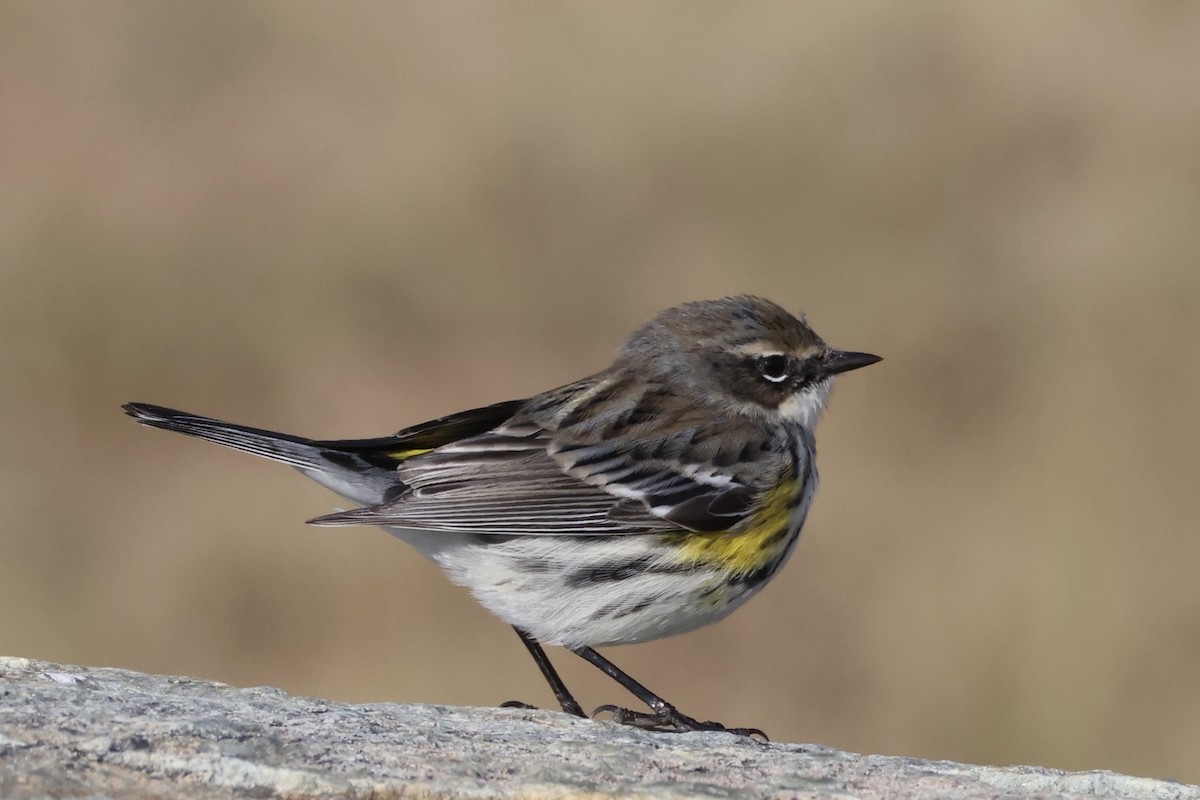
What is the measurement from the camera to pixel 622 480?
269 inches

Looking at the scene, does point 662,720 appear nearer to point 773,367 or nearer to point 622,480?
point 622,480

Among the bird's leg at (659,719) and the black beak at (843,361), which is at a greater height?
the black beak at (843,361)

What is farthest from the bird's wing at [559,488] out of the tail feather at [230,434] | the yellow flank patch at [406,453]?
the tail feather at [230,434]

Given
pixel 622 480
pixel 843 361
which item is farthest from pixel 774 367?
pixel 622 480

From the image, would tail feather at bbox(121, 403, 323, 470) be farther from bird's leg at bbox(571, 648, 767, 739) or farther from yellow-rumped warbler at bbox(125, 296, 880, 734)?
bird's leg at bbox(571, 648, 767, 739)

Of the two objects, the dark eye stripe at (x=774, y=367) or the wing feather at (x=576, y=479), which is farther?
the dark eye stripe at (x=774, y=367)

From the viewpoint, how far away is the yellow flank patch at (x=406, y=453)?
7.02 m

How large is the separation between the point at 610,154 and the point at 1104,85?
13.8 feet

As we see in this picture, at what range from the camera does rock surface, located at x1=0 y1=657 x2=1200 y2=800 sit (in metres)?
4.06

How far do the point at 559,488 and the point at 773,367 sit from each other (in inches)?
50.4

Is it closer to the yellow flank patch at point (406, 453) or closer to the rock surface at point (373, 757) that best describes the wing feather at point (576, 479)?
the yellow flank patch at point (406, 453)

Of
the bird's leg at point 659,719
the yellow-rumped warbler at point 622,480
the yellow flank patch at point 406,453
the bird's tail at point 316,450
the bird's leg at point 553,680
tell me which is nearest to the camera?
the bird's leg at point 659,719

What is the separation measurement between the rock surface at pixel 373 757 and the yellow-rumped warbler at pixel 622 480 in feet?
3.21

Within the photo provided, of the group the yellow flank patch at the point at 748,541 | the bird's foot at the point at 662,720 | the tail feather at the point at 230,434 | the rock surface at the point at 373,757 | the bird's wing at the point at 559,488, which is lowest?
the rock surface at the point at 373,757
